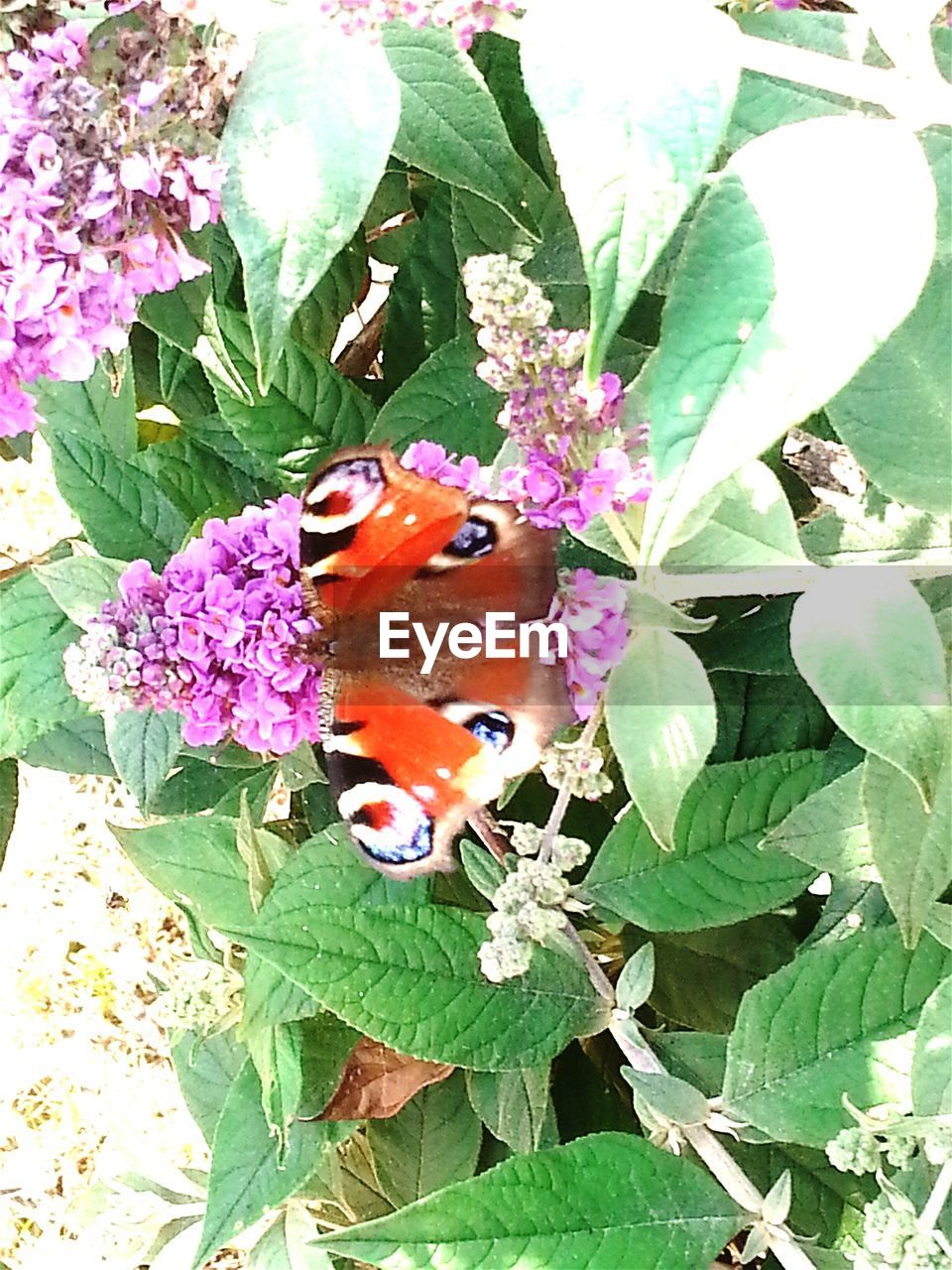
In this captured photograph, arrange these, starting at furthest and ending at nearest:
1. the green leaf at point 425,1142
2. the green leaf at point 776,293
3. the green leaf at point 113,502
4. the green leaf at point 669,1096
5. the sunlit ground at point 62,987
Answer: the sunlit ground at point 62,987, the green leaf at point 425,1142, the green leaf at point 113,502, the green leaf at point 669,1096, the green leaf at point 776,293

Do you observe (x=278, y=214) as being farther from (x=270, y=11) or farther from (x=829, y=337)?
(x=829, y=337)

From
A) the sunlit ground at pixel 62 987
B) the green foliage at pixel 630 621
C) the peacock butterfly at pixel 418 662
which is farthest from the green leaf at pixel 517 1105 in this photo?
the sunlit ground at pixel 62 987

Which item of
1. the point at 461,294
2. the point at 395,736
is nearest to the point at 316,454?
the point at 461,294

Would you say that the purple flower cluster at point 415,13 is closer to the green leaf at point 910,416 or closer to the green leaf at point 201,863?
the green leaf at point 910,416

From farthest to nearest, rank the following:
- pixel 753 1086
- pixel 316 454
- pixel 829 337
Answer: pixel 316 454
pixel 753 1086
pixel 829 337

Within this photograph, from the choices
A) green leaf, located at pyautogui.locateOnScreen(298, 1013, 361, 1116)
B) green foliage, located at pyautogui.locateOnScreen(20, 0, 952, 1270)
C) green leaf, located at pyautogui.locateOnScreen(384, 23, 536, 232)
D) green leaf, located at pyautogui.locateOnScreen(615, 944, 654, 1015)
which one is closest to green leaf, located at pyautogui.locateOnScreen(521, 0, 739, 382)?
green foliage, located at pyautogui.locateOnScreen(20, 0, 952, 1270)

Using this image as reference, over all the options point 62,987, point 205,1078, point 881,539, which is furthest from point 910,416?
point 62,987
